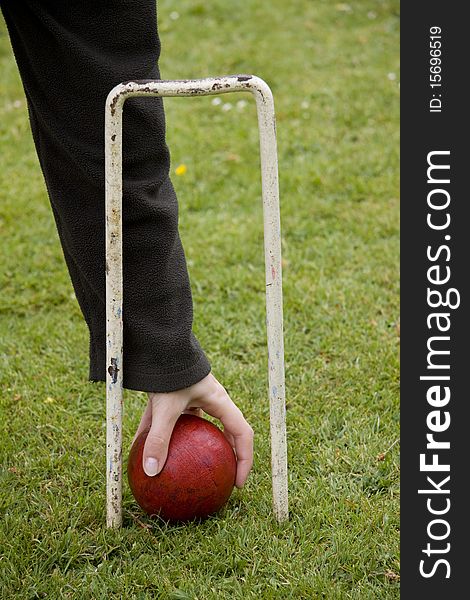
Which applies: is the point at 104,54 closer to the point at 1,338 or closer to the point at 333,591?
the point at 333,591

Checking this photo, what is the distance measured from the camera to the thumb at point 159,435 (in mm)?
2477

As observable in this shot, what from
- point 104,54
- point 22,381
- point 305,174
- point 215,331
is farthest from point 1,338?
point 305,174

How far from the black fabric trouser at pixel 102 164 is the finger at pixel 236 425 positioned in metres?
0.12

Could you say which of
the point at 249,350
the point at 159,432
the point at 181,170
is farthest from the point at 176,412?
the point at 181,170

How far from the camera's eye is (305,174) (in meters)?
5.41

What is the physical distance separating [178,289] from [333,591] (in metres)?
0.89

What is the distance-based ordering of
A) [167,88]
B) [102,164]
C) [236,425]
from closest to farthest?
1. [167,88]
2. [102,164]
3. [236,425]

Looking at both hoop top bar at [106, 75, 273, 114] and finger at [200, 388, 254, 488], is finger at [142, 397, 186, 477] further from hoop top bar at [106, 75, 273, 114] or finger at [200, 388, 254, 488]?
hoop top bar at [106, 75, 273, 114]

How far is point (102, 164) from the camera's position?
234cm

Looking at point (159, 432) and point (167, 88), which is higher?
point (167, 88)

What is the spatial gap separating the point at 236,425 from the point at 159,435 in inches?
9.7

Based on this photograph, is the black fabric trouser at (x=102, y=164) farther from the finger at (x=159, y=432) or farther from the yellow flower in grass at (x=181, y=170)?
the yellow flower in grass at (x=181, y=170)

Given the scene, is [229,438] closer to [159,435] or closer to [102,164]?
[159,435]

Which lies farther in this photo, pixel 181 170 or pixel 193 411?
pixel 181 170
